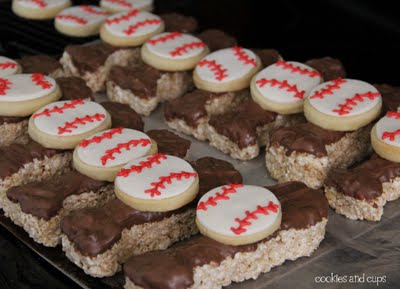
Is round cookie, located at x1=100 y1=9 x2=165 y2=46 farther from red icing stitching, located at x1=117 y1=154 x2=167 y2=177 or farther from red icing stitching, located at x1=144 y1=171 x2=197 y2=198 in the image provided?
red icing stitching, located at x1=144 y1=171 x2=197 y2=198

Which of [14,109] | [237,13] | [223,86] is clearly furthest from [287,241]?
[237,13]

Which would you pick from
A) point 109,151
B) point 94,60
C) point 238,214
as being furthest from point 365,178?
point 94,60

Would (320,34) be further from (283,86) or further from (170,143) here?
(170,143)

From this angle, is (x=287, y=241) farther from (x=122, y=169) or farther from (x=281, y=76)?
(x=281, y=76)

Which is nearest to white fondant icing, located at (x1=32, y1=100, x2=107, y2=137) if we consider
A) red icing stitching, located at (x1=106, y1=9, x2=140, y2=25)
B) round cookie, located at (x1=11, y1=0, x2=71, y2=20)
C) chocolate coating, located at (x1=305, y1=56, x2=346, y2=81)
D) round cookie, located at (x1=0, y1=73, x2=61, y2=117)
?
round cookie, located at (x1=0, y1=73, x2=61, y2=117)

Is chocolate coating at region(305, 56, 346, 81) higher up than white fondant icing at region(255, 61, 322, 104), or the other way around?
white fondant icing at region(255, 61, 322, 104)
